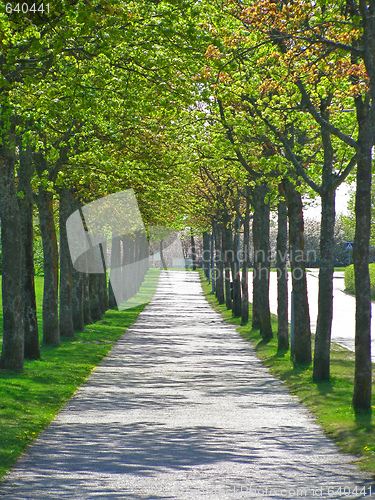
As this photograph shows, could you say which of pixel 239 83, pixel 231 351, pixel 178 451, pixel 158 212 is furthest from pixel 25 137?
pixel 158 212

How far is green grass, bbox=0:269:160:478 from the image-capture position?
9.27 m

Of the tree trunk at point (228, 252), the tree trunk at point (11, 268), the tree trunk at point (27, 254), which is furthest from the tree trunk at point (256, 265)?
the tree trunk at point (228, 252)

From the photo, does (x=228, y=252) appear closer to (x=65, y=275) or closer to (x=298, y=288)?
(x=65, y=275)

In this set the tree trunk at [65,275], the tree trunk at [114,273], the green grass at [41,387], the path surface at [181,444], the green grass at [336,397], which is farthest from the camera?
the tree trunk at [114,273]

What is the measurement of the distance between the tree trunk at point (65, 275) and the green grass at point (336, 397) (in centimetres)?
595

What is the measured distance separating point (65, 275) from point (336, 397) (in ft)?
38.5

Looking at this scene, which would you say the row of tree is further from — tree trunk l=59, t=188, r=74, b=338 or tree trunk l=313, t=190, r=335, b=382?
tree trunk l=59, t=188, r=74, b=338

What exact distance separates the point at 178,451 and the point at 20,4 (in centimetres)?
628

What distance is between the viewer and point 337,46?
32.9ft

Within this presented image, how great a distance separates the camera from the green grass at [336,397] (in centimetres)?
891

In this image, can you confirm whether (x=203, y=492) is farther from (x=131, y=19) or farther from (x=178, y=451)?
(x=131, y=19)

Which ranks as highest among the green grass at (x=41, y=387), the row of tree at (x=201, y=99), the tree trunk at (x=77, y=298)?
the row of tree at (x=201, y=99)

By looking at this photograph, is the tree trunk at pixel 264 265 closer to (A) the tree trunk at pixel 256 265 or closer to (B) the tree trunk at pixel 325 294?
(A) the tree trunk at pixel 256 265

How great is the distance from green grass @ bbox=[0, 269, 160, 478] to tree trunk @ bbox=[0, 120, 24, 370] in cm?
50
